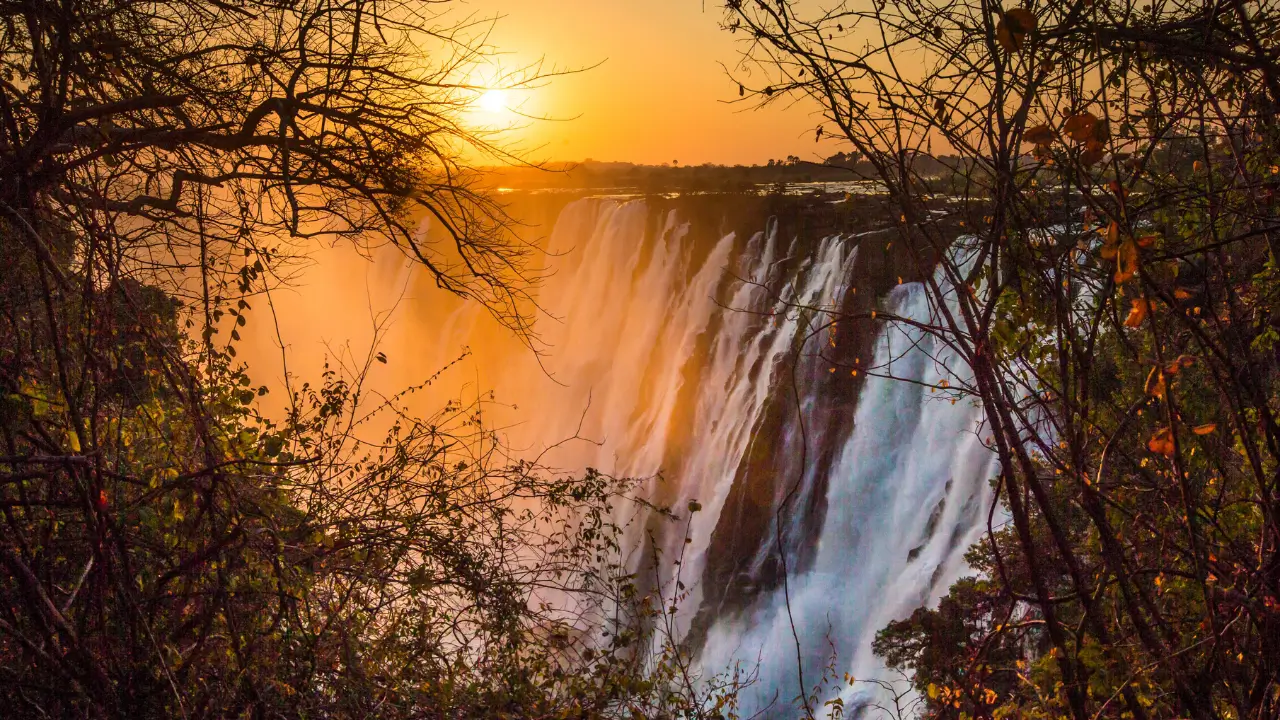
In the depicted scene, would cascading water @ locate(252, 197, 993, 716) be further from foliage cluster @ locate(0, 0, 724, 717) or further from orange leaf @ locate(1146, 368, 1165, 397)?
orange leaf @ locate(1146, 368, 1165, 397)

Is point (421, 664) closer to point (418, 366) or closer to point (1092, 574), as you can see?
point (1092, 574)

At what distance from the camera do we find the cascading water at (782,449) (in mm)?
12781

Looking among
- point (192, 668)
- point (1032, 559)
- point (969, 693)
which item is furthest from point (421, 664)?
point (1032, 559)

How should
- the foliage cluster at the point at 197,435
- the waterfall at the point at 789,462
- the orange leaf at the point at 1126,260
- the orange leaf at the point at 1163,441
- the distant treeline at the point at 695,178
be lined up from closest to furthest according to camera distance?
the orange leaf at the point at 1126,260
the orange leaf at the point at 1163,441
the foliage cluster at the point at 197,435
the waterfall at the point at 789,462
the distant treeline at the point at 695,178

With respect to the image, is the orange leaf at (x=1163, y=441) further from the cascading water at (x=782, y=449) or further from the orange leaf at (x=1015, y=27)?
the cascading water at (x=782, y=449)

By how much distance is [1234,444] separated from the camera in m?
2.77

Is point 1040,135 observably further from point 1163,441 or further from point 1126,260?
point 1163,441

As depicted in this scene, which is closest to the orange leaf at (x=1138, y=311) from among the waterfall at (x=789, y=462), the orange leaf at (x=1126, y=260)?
the orange leaf at (x=1126, y=260)

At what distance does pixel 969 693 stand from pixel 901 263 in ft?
41.5

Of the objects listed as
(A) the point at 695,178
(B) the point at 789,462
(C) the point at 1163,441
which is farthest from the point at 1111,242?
(A) the point at 695,178

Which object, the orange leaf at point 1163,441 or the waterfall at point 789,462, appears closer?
the orange leaf at point 1163,441

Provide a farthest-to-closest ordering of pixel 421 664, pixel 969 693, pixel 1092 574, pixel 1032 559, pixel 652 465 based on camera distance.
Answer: pixel 652 465 < pixel 421 664 < pixel 1092 574 < pixel 969 693 < pixel 1032 559

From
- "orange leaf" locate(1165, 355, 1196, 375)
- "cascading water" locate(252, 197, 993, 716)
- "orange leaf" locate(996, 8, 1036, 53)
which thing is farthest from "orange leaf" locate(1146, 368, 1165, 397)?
"cascading water" locate(252, 197, 993, 716)

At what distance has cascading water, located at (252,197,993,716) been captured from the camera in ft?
41.9
